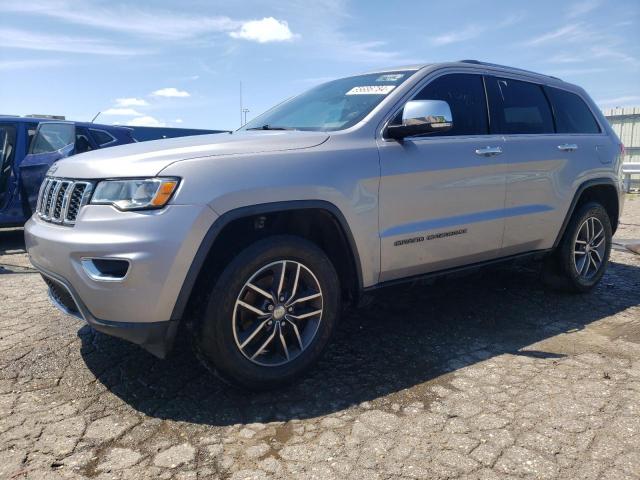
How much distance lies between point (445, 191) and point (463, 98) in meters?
0.86

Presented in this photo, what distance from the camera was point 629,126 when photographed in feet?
63.4

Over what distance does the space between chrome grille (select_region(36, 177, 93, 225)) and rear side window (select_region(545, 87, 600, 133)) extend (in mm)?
3826

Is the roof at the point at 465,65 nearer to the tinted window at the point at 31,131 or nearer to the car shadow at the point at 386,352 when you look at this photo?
the car shadow at the point at 386,352

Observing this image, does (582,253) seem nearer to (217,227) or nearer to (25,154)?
(217,227)

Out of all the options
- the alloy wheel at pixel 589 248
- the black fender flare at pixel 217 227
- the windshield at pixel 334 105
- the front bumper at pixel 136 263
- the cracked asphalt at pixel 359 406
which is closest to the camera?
the cracked asphalt at pixel 359 406

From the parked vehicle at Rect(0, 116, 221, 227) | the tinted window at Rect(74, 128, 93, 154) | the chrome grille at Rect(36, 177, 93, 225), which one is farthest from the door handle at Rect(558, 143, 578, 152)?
the tinted window at Rect(74, 128, 93, 154)

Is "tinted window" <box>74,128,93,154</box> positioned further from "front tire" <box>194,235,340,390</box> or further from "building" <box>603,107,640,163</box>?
"building" <box>603,107,640,163</box>

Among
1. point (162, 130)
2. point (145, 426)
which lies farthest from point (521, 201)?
point (162, 130)

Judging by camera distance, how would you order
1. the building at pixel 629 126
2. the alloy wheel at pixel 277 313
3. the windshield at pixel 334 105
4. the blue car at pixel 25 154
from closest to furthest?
the alloy wheel at pixel 277 313 < the windshield at pixel 334 105 < the blue car at pixel 25 154 < the building at pixel 629 126

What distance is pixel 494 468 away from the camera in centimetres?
227

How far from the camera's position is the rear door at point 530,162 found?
13.3 ft

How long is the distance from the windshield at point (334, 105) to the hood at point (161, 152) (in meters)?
0.39

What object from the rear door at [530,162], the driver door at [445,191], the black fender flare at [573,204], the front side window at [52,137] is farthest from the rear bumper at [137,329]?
the front side window at [52,137]

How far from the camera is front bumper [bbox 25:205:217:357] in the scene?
2490mm
